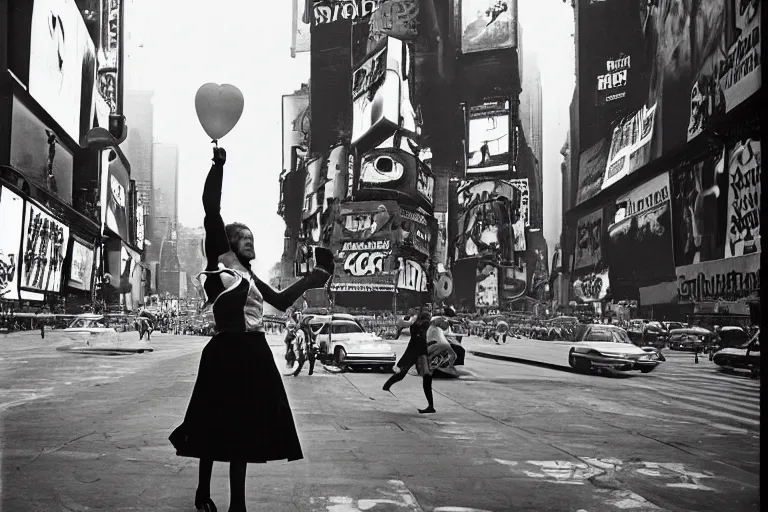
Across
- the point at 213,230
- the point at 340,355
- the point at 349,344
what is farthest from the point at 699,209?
the point at 213,230

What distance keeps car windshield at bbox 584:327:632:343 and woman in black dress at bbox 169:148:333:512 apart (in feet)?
10.8

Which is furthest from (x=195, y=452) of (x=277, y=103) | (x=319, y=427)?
(x=277, y=103)

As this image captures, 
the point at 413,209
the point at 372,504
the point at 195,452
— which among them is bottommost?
the point at 372,504

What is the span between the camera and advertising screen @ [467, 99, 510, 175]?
19.3 ft

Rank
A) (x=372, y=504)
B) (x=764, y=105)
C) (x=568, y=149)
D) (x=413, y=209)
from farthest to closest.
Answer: (x=568, y=149)
(x=413, y=209)
(x=764, y=105)
(x=372, y=504)

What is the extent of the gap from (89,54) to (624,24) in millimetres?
3977

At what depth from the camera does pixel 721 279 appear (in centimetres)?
475

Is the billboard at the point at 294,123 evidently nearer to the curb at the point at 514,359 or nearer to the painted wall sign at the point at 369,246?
the painted wall sign at the point at 369,246

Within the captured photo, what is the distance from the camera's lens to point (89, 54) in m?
4.77

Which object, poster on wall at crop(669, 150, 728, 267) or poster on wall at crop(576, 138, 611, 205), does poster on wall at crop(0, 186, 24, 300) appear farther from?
poster on wall at crop(669, 150, 728, 267)

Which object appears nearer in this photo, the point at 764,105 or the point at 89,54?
the point at 764,105

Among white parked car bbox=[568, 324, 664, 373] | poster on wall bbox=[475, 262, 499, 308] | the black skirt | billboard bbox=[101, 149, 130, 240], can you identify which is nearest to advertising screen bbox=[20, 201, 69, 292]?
billboard bbox=[101, 149, 130, 240]

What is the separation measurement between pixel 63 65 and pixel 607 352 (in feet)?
14.2

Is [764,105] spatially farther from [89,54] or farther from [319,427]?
[89,54]
